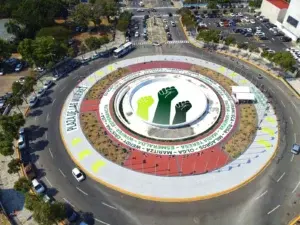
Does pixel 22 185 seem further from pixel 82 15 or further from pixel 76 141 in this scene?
pixel 82 15

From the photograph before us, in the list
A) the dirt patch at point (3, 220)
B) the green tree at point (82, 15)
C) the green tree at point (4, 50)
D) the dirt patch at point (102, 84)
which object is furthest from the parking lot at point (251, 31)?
the dirt patch at point (3, 220)

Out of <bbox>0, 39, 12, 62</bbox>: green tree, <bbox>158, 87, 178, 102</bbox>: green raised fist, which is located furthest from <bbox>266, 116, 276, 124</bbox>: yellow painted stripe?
<bbox>0, 39, 12, 62</bbox>: green tree

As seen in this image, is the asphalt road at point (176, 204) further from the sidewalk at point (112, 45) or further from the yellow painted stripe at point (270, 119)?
the sidewalk at point (112, 45)

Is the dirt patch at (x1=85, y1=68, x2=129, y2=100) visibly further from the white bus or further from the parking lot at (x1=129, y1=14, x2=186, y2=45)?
the parking lot at (x1=129, y1=14, x2=186, y2=45)

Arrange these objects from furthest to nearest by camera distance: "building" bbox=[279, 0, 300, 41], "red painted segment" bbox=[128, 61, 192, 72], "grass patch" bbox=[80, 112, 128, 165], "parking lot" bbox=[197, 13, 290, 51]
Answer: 1. "building" bbox=[279, 0, 300, 41]
2. "parking lot" bbox=[197, 13, 290, 51]
3. "red painted segment" bbox=[128, 61, 192, 72]
4. "grass patch" bbox=[80, 112, 128, 165]

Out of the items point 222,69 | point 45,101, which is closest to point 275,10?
point 222,69
